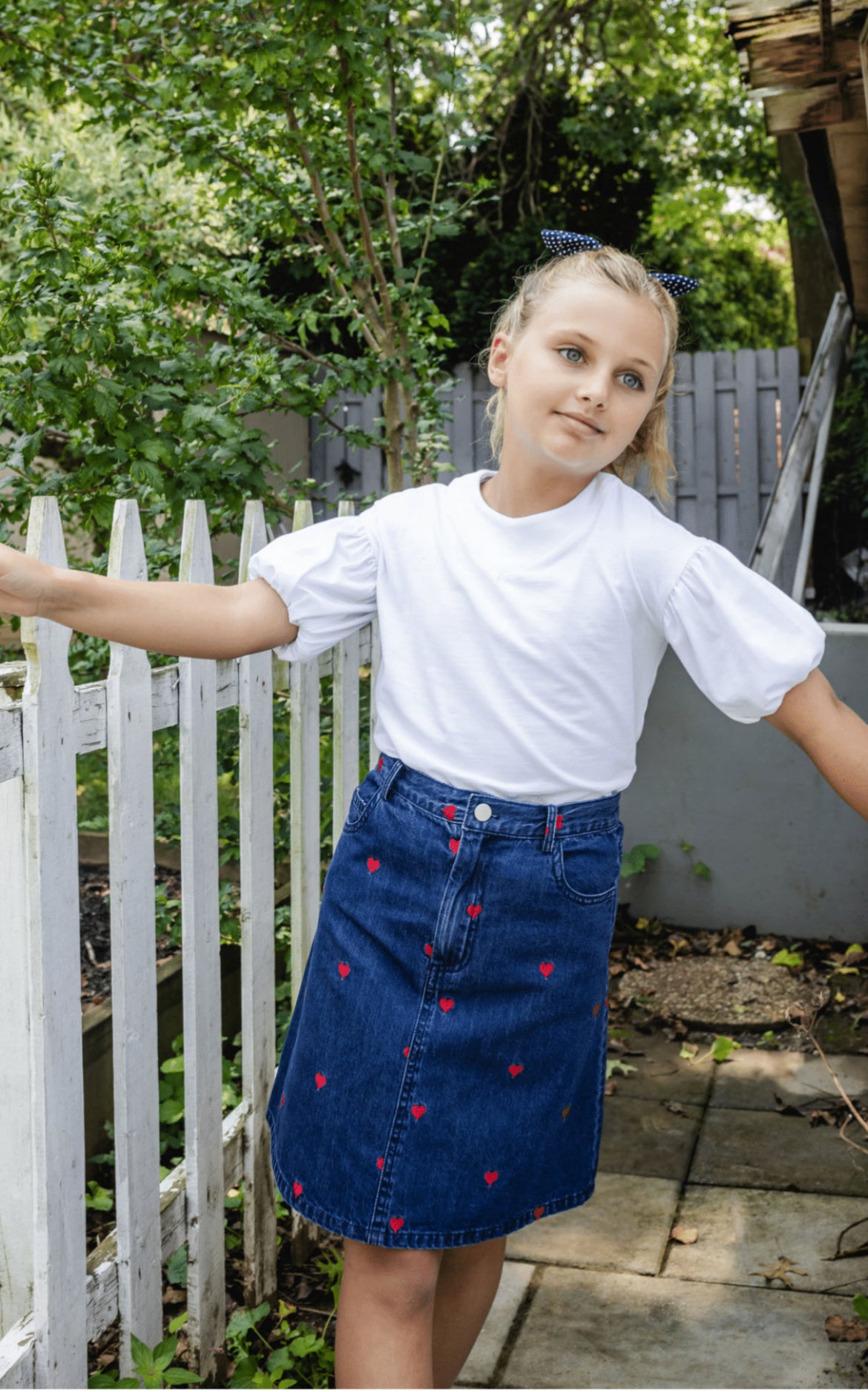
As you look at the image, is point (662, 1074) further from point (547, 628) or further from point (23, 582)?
point (23, 582)

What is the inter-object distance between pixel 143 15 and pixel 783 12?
67.3 inches

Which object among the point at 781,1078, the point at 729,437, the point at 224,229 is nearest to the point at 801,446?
the point at 729,437

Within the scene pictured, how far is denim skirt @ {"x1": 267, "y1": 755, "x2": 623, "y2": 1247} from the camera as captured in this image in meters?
1.57

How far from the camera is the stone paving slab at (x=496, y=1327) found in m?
2.26

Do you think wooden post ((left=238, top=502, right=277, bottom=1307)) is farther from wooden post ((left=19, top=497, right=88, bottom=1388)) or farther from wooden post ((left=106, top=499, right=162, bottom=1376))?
wooden post ((left=19, top=497, right=88, bottom=1388))

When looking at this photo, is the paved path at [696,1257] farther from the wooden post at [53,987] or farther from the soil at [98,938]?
the soil at [98,938]

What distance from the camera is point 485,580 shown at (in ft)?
5.37

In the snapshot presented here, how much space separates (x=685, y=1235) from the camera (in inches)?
107

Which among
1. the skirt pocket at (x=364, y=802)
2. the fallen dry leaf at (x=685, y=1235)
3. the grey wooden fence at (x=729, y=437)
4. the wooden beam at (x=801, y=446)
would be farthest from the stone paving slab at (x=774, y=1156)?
the grey wooden fence at (x=729, y=437)

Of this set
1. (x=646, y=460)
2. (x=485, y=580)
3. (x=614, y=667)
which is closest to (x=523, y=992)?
(x=614, y=667)

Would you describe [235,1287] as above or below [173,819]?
below

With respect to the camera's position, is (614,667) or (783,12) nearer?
(614,667)

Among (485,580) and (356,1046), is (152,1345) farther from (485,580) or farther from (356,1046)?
(485,580)

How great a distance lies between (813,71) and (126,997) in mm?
3283
